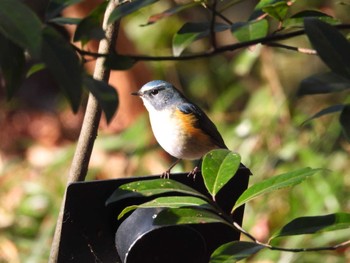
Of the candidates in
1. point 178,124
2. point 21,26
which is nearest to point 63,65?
point 21,26

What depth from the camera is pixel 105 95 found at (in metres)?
0.91

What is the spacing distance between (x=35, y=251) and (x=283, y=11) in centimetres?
228

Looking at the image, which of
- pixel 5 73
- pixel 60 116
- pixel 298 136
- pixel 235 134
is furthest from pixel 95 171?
pixel 5 73

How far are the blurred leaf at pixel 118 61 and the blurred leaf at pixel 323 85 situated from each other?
0.24 meters

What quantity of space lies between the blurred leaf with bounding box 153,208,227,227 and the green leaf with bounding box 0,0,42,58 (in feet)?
1.27

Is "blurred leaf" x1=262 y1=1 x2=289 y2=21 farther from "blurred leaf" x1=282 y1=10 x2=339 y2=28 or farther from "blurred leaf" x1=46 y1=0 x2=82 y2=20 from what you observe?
A: "blurred leaf" x1=46 y1=0 x2=82 y2=20

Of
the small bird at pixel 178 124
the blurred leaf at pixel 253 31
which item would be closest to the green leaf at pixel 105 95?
the blurred leaf at pixel 253 31

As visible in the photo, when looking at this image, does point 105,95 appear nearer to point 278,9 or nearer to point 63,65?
point 63,65

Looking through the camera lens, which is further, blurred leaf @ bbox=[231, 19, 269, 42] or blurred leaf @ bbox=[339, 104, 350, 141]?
blurred leaf @ bbox=[231, 19, 269, 42]

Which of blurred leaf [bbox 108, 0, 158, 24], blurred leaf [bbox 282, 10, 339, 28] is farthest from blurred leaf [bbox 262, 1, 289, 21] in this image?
blurred leaf [bbox 108, 0, 158, 24]

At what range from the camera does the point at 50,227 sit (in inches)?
134

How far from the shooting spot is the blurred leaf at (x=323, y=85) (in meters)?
1.09

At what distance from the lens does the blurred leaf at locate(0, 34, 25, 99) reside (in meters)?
0.94

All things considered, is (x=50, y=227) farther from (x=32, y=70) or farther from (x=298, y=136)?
(x=32, y=70)
